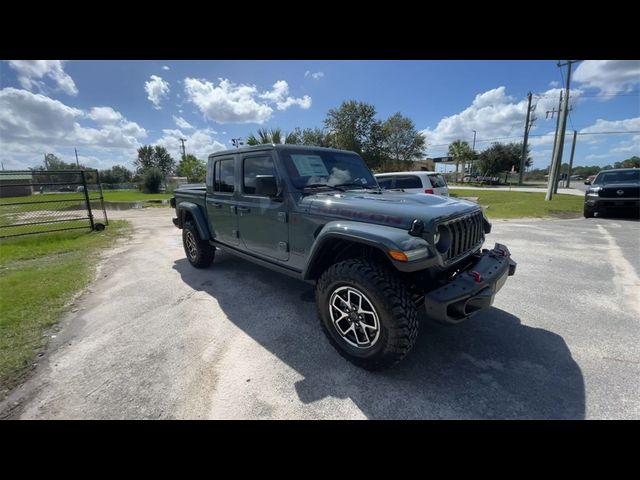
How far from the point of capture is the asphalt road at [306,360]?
2.01 metres

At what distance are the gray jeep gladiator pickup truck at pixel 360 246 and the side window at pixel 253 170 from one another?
1 cm

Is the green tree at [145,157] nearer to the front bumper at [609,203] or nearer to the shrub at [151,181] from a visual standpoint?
the shrub at [151,181]

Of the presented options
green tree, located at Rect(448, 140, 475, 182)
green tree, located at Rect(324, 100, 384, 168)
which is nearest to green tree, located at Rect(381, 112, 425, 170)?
green tree, located at Rect(324, 100, 384, 168)

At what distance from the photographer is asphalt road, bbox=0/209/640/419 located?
2.01m

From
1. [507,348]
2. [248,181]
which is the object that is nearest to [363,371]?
[507,348]

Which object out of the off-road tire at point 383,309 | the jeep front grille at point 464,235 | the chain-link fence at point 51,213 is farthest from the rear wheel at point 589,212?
the chain-link fence at point 51,213

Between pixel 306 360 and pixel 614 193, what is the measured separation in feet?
39.6

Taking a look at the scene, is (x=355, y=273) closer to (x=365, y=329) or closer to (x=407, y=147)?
(x=365, y=329)

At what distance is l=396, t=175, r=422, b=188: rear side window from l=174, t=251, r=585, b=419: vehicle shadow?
675cm

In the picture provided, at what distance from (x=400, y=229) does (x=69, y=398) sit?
9.29 ft

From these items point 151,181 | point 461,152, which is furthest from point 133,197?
point 461,152

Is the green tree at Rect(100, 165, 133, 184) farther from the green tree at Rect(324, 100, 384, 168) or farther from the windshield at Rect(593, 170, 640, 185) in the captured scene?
the windshield at Rect(593, 170, 640, 185)

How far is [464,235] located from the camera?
2.61m
